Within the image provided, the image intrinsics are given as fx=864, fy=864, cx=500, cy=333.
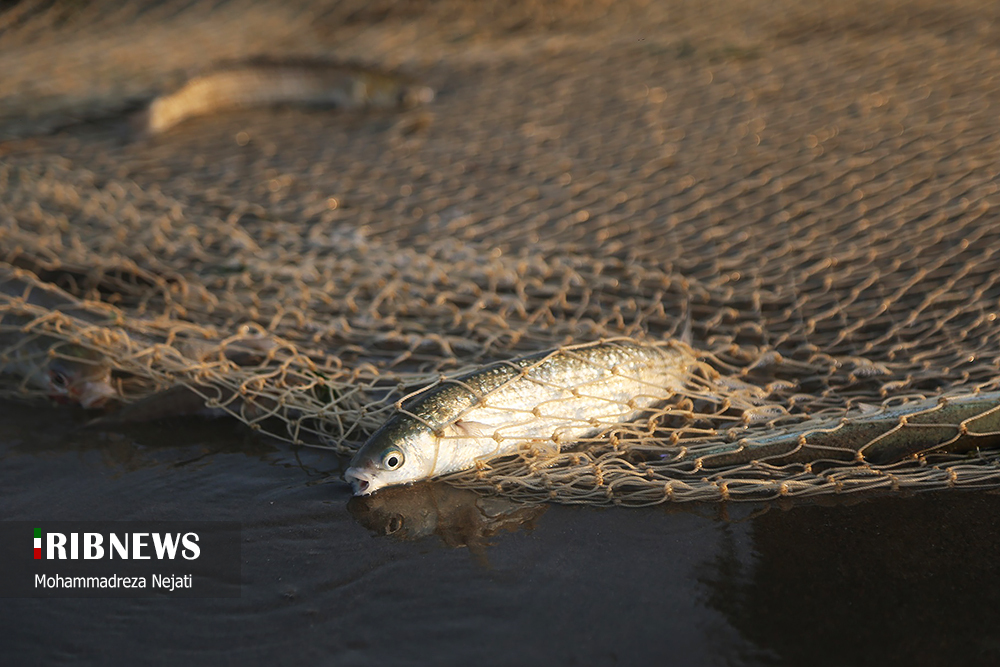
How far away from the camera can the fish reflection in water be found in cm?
302

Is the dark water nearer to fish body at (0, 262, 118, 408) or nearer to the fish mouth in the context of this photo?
the fish mouth

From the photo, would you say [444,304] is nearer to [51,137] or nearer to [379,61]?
[51,137]

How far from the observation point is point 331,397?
11.8 ft

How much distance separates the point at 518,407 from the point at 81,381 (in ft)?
6.65

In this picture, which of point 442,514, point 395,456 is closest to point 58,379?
point 395,456

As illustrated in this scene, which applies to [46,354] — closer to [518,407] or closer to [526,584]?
[518,407]

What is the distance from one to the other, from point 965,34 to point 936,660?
6.77 metres

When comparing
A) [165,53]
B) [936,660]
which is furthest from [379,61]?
[936,660]

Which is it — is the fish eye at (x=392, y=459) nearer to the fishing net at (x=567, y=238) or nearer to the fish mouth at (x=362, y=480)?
the fish mouth at (x=362, y=480)

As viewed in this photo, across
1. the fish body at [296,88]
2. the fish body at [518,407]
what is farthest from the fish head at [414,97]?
the fish body at [518,407]

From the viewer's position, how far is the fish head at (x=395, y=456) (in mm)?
3025

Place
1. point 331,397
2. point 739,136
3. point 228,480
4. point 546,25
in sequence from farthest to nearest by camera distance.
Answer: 1. point 546,25
2. point 739,136
3. point 331,397
4. point 228,480

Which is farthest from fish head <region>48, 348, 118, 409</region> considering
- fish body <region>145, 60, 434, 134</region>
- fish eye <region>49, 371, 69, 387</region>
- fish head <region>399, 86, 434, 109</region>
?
fish head <region>399, 86, 434, 109</region>

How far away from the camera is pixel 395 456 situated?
302cm
